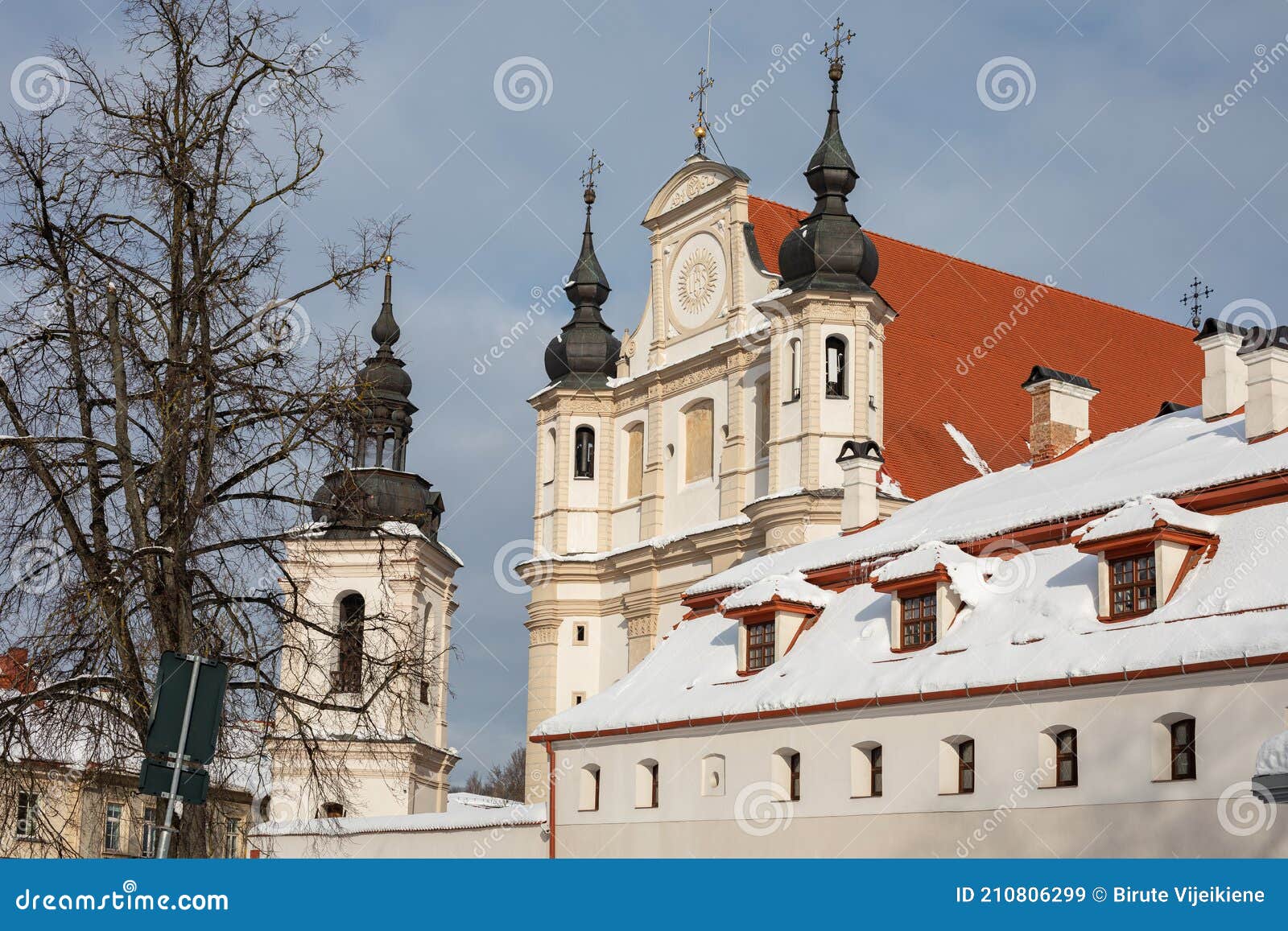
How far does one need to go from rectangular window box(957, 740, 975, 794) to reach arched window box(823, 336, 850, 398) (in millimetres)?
17328

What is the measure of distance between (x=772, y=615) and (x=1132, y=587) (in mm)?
6794

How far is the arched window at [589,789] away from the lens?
1064 inches

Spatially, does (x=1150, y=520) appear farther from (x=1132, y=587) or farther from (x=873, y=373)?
(x=873, y=373)

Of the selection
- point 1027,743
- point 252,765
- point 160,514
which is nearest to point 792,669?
point 1027,743

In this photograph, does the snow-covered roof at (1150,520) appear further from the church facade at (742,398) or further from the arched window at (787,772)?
the church facade at (742,398)

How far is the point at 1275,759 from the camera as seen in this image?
12633 millimetres

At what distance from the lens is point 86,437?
13367mm

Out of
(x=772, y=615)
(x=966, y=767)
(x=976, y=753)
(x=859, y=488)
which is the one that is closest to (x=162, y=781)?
(x=976, y=753)

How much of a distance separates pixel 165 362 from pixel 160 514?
1.18 m

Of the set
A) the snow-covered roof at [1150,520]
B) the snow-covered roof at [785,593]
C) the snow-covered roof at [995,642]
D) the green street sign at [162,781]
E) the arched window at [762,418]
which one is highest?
the arched window at [762,418]

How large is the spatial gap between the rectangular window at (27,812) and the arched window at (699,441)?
27626mm

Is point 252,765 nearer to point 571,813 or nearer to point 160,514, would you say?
point 160,514

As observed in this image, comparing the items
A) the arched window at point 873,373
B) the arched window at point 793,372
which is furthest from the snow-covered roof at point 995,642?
the arched window at point 873,373

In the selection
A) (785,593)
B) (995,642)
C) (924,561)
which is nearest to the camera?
(995,642)
